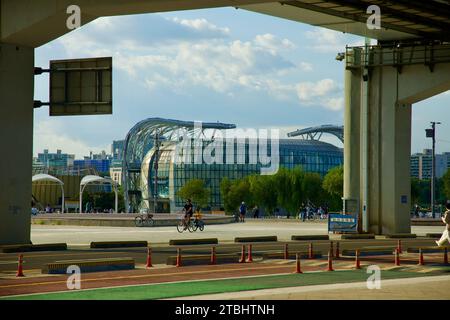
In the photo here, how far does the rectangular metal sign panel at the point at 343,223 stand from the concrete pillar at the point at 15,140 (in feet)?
73.3

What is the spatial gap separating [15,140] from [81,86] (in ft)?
11.0

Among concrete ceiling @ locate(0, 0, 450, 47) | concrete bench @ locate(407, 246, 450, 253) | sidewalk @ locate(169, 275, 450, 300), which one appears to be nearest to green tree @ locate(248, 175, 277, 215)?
concrete ceiling @ locate(0, 0, 450, 47)

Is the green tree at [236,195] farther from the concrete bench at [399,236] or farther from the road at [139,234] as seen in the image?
the concrete bench at [399,236]

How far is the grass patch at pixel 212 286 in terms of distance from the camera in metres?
19.4

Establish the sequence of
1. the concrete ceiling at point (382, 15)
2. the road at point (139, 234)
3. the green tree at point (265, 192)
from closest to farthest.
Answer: the concrete ceiling at point (382, 15) < the road at point (139, 234) < the green tree at point (265, 192)

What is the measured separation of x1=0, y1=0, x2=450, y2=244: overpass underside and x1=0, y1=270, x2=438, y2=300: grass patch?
10.7 m

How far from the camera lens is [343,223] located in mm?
55000

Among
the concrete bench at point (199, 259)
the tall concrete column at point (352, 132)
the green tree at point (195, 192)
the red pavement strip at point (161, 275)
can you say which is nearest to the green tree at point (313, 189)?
the green tree at point (195, 192)

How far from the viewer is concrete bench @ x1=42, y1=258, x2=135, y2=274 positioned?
82.7 ft

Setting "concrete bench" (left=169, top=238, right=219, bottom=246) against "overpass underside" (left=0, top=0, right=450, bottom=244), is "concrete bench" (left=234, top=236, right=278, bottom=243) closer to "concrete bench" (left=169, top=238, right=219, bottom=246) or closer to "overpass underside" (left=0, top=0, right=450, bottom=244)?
"concrete bench" (left=169, top=238, right=219, bottom=246)

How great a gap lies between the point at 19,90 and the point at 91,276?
1485cm

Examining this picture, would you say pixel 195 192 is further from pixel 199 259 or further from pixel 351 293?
pixel 351 293

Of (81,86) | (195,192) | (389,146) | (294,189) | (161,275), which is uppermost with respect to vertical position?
(81,86)

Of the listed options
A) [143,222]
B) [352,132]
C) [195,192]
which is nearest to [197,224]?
[352,132]
